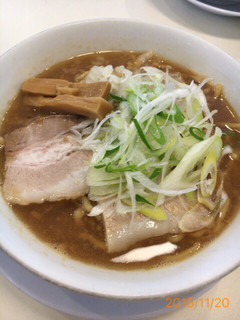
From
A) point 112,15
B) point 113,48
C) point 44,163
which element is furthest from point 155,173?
Result: point 112,15

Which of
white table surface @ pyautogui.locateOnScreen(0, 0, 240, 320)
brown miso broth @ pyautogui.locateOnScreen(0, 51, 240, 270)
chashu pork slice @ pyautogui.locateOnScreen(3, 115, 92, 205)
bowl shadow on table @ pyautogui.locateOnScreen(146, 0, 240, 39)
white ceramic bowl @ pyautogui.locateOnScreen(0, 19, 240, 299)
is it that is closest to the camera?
white ceramic bowl @ pyautogui.locateOnScreen(0, 19, 240, 299)

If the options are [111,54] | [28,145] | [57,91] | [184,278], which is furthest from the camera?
[111,54]

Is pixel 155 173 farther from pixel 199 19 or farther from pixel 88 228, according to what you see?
pixel 199 19

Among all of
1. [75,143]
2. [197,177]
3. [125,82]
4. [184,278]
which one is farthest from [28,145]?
[184,278]

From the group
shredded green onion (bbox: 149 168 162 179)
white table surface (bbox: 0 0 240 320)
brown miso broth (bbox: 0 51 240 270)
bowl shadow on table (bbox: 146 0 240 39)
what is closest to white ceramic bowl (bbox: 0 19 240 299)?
brown miso broth (bbox: 0 51 240 270)

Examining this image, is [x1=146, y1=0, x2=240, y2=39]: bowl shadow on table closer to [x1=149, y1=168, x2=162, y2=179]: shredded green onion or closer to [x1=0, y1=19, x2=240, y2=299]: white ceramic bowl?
[x1=0, y1=19, x2=240, y2=299]: white ceramic bowl

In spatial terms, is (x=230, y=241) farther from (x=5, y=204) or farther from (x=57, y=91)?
(x=57, y=91)
